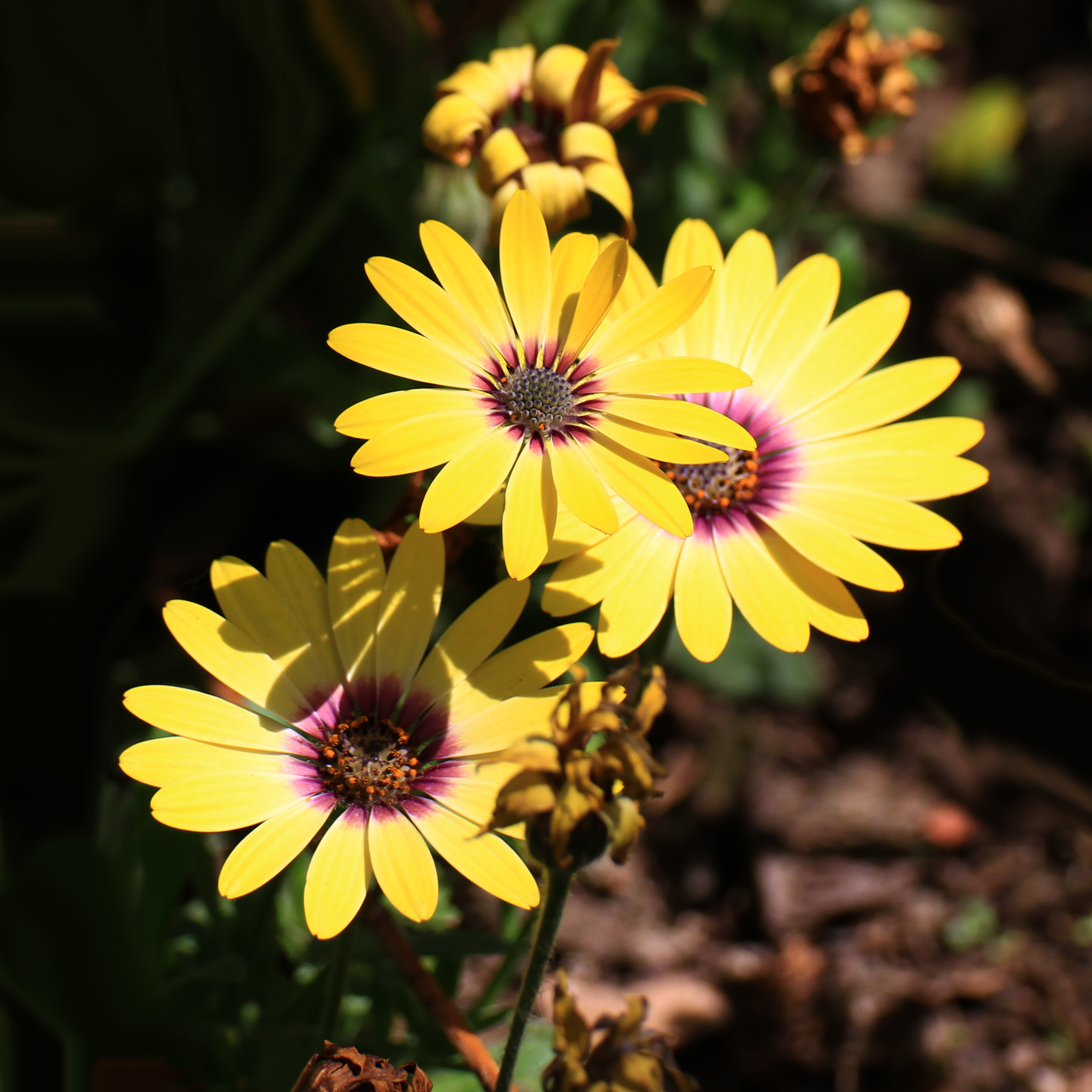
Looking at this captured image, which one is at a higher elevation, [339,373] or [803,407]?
[339,373]

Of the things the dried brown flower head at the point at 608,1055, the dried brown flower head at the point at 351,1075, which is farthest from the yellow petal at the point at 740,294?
the dried brown flower head at the point at 351,1075

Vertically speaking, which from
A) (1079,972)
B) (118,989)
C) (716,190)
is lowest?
(118,989)

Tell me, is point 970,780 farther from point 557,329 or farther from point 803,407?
point 557,329

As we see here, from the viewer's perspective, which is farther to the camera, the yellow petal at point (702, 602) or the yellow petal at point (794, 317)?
the yellow petal at point (794, 317)

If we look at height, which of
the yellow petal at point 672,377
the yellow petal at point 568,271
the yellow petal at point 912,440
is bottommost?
the yellow petal at point 672,377

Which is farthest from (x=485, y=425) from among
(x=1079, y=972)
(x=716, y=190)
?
(x=1079, y=972)

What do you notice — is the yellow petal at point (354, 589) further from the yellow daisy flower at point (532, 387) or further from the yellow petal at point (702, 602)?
the yellow petal at point (702, 602)

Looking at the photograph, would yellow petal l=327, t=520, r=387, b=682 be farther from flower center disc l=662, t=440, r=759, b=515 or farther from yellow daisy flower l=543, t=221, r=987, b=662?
flower center disc l=662, t=440, r=759, b=515

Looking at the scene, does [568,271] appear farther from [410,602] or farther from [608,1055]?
[608,1055]
